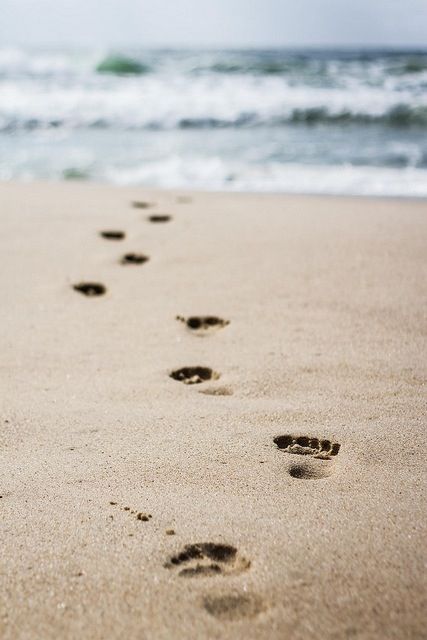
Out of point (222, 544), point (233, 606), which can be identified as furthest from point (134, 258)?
point (233, 606)

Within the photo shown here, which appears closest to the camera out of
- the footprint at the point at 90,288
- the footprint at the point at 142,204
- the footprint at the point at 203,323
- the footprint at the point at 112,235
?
the footprint at the point at 203,323

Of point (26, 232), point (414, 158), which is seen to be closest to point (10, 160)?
point (26, 232)

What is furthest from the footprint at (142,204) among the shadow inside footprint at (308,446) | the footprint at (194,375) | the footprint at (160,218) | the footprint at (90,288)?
the shadow inside footprint at (308,446)

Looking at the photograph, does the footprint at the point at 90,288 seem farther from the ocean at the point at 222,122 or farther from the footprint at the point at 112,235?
the ocean at the point at 222,122

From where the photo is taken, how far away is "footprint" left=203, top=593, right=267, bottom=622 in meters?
1.45

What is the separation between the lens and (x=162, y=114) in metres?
9.22

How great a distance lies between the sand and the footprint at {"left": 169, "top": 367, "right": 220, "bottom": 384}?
1 centimetres

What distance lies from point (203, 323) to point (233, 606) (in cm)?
156

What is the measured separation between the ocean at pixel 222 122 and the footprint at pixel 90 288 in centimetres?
237

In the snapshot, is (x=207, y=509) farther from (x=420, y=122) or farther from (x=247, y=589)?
(x=420, y=122)

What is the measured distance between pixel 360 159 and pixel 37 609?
223 inches

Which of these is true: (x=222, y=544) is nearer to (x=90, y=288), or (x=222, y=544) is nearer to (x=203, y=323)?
(x=203, y=323)

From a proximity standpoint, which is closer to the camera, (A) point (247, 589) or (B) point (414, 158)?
(A) point (247, 589)

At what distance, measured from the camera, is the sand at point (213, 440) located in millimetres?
1490
